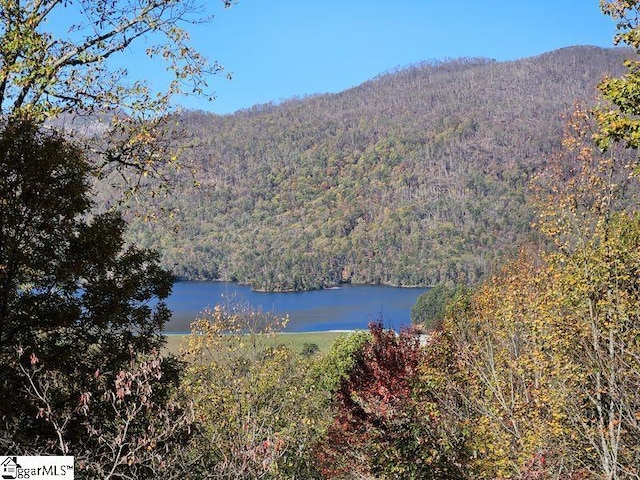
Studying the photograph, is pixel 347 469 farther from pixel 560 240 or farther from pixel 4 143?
pixel 4 143

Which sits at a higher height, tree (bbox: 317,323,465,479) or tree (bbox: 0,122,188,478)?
tree (bbox: 0,122,188,478)

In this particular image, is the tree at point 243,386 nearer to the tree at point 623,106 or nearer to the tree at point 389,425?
the tree at point 389,425

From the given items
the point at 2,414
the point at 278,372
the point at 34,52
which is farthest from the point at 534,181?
the point at 278,372

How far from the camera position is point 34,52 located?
8.64 metres

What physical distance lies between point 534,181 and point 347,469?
7.69m

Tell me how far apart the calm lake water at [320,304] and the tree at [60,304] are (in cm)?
8863

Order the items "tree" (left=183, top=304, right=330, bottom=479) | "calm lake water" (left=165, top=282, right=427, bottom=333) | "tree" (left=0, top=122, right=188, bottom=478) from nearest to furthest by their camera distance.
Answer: "tree" (left=0, top=122, right=188, bottom=478), "tree" (left=183, top=304, right=330, bottom=479), "calm lake water" (left=165, top=282, right=427, bottom=333)

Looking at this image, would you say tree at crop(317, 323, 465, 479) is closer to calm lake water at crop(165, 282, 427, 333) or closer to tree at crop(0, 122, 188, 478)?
tree at crop(0, 122, 188, 478)

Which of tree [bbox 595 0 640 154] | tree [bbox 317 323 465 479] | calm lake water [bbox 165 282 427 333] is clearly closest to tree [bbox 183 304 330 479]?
tree [bbox 317 323 465 479]

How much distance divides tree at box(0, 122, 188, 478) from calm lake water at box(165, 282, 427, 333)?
291 ft

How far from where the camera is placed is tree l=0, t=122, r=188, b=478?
8.16 m

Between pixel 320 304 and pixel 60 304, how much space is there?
480 ft

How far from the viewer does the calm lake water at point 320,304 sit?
393 feet

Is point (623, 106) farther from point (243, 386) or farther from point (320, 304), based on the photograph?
point (320, 304)
